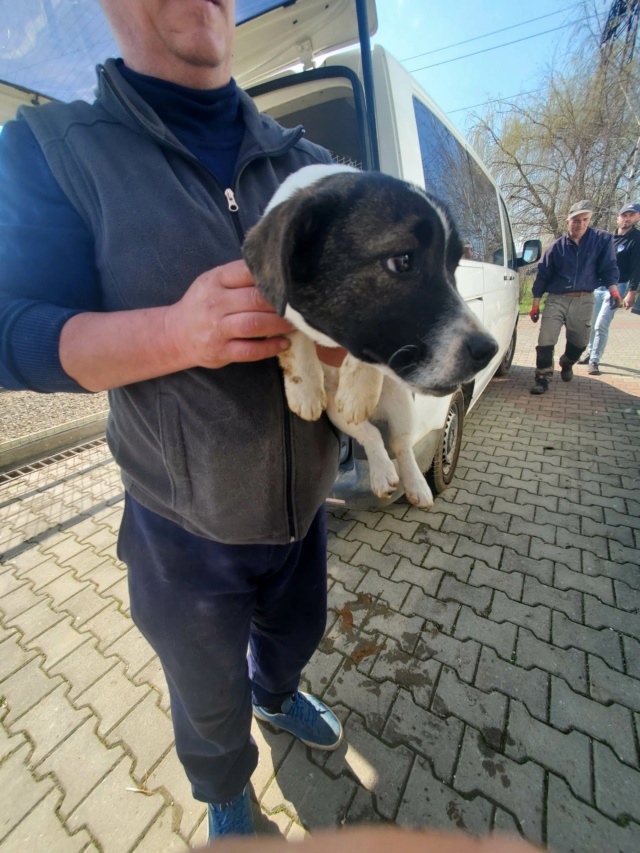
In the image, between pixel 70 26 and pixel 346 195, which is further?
pixel 70 26

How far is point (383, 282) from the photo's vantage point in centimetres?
115

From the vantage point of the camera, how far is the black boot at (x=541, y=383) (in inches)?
262

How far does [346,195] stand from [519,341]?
12.3 metres

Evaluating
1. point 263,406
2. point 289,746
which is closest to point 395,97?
point 263,406

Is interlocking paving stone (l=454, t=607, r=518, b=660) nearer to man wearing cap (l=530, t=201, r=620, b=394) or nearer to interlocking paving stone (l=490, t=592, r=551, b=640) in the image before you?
interlocking paving stone (l=490, t=592, r=551, b=640)

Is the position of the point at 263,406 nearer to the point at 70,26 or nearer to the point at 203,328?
the point at 203,328

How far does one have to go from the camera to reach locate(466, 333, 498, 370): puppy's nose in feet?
3.59

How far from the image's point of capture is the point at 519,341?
463 inches

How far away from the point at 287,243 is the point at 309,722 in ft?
7.05

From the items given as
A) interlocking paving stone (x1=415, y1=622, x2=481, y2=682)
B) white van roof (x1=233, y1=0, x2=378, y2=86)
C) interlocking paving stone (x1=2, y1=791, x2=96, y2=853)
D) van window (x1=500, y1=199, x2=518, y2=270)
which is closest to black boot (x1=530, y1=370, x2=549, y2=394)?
van window (x1=500, y1=199, x2=518, y2=270)

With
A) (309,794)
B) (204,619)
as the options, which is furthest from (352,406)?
(309,794)

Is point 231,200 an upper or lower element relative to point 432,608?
upper

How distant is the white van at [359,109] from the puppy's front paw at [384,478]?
364mm

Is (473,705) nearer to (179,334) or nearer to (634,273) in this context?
(179,334)
